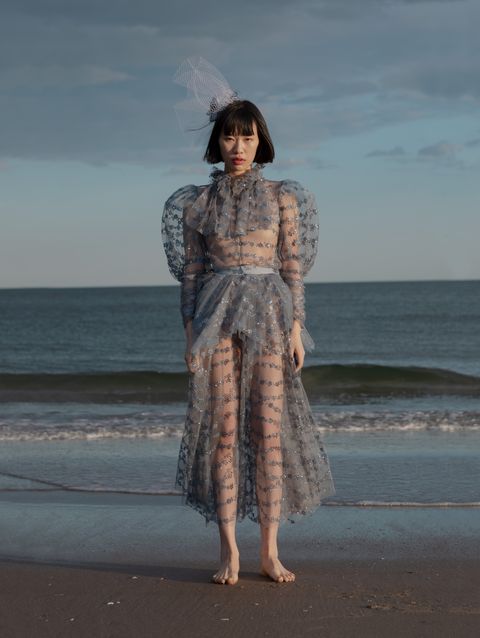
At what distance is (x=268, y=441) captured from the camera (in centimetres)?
406

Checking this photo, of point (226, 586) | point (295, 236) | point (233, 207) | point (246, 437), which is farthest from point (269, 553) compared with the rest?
point (233, 207)

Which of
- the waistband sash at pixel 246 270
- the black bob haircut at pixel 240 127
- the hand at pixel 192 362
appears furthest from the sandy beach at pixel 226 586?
the black bob haircut at pixel 240 127

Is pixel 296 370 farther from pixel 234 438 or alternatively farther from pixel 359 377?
pixel 359 377

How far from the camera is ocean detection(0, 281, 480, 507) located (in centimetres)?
642

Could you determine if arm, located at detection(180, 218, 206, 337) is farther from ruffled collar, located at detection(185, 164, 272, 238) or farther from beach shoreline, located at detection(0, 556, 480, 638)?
beach shoreline, located at detection(0, 556, 480, 638)

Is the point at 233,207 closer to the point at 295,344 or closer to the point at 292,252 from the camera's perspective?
the point at 292,252

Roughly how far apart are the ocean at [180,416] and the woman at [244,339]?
1.58 meters

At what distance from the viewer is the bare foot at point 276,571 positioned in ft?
13.0

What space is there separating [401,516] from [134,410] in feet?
24.0

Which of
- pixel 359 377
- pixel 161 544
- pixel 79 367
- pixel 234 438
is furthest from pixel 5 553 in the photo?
pixel 79 367

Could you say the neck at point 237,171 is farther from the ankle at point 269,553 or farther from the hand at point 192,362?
the ankle at point 269,553

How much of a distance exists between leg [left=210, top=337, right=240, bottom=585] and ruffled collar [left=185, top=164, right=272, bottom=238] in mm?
437

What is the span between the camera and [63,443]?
8.53 meters

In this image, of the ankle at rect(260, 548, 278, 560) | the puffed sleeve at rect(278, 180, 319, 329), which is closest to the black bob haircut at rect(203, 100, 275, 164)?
the puffed sleeve at rect(278, 180, 319, 329)
